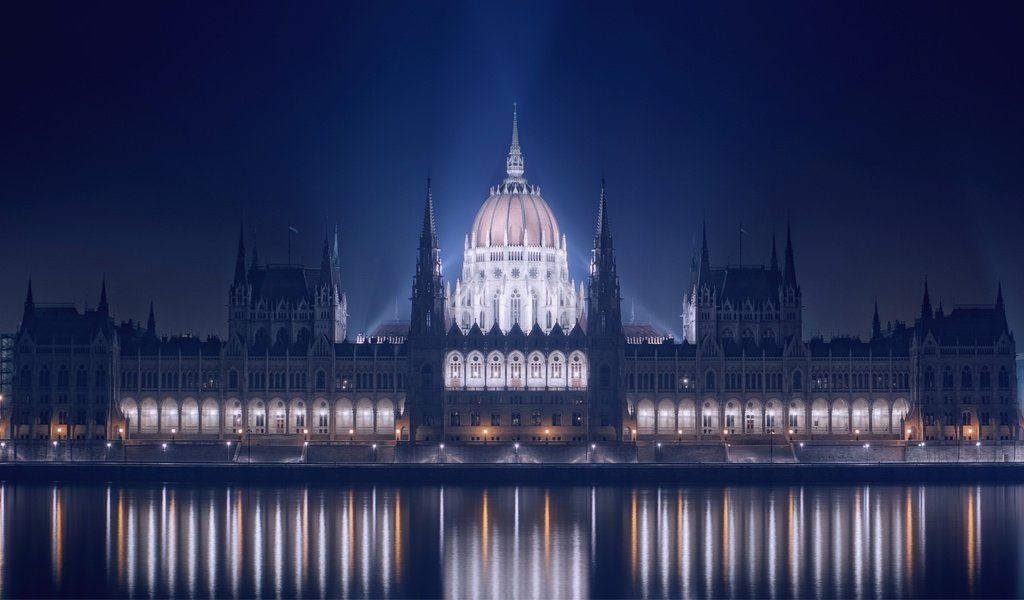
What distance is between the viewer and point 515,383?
183125 millimetres

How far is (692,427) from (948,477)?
28041 mm

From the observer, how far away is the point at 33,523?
433 feet

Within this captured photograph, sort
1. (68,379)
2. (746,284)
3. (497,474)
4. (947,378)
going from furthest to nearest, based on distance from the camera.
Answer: (746,284), (68,379), (947,378), (497,474)

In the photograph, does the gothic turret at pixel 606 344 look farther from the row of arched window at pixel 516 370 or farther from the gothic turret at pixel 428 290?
the gothic turret at pixel 428 290

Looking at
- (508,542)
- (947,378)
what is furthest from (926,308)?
(508,542)

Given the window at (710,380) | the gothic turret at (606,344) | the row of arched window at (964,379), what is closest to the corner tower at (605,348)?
the gothic turret at (606,344)

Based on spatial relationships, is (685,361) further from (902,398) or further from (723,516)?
(723,516)

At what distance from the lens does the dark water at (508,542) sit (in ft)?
363

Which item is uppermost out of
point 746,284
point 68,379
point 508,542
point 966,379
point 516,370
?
point 746,284

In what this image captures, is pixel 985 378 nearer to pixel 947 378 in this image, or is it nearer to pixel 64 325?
pixel 947 378

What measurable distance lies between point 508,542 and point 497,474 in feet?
120

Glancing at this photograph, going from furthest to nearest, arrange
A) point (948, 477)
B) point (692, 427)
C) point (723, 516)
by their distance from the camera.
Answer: point (692, 427), point (948, 477), point (723, 516)

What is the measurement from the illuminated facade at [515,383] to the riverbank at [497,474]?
17555mm

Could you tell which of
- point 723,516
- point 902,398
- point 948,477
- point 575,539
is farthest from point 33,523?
point 902,398
